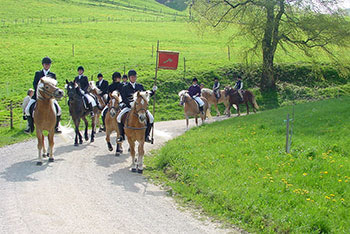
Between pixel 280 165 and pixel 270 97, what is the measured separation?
72.2 ft

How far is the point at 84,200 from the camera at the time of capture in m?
9.45

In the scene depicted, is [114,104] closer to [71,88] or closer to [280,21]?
[71,88]

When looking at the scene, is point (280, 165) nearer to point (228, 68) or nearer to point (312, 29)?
point (312, 29)

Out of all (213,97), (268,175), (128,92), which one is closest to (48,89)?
(128,92)

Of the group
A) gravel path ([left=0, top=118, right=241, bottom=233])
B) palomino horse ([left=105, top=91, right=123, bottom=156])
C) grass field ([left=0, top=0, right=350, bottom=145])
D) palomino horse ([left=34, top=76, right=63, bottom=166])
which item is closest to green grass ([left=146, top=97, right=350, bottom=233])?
gravel path ([left=0, top=118, right=241, bottom=233])

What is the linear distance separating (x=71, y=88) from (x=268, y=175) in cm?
988

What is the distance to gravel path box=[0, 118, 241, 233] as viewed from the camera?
313 inches

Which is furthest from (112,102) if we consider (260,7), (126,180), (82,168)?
(260,7)

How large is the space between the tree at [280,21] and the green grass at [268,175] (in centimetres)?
1374

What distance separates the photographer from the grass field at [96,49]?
31578 millimetres

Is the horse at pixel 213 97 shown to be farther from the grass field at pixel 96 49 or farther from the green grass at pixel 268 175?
the green grass at pixel 268 175

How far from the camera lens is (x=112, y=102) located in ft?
49.7

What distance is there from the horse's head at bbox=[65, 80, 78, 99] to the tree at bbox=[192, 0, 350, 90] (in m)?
16.2

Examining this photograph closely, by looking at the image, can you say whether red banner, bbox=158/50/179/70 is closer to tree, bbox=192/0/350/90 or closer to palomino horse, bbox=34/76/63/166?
palomino horse, bbox=34/76/63/166
